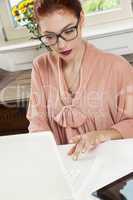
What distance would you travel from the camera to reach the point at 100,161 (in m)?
1.14

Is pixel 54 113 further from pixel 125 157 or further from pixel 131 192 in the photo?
pixel 131 192

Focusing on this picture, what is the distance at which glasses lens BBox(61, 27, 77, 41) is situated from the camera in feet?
4.73

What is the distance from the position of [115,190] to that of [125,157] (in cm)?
22

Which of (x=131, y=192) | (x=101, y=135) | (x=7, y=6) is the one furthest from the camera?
(x=7, y=6)

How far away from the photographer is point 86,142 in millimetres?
1237

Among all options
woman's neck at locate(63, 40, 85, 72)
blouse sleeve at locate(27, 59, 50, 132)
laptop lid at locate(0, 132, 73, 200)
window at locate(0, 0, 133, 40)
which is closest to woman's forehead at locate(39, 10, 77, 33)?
woman's neck at locate(63, 40, 85, 72)

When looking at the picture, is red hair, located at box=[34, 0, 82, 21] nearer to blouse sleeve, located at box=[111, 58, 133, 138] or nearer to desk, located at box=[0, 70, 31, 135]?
blouse sleeve, located at box=[111, 58, 133, 138]

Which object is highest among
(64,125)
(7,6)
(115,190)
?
(7,6)

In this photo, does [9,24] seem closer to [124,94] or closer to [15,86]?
[15,86]

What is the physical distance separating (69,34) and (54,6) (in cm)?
13

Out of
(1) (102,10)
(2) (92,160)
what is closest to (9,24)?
(1) (102,10)

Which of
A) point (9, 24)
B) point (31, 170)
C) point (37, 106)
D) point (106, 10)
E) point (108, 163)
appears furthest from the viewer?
point (9, 24)

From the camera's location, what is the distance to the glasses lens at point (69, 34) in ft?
4.73

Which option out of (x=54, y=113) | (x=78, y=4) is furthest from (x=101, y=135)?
(x=78, y=4)
